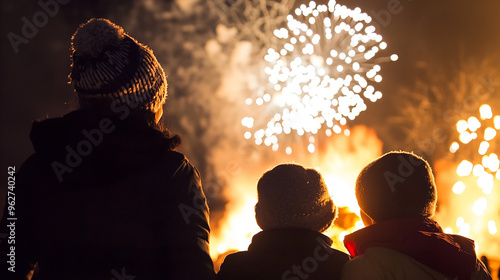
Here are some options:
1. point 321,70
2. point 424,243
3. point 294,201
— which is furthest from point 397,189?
point 321,70

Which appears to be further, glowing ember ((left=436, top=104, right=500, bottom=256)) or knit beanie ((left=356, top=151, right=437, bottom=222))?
glowing ember ((left=436, top=104, right=500, bottom=256))

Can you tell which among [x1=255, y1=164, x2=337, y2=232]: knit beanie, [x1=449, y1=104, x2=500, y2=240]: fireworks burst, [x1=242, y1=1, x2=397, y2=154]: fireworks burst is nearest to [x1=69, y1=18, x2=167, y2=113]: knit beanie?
[x1=255, y1=164, x2=337, y2=232]: knit beanie

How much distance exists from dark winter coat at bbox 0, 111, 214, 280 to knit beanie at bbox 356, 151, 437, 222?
1.20m

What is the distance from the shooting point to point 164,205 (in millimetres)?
2119

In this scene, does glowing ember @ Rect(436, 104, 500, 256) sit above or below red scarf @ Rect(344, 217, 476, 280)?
above

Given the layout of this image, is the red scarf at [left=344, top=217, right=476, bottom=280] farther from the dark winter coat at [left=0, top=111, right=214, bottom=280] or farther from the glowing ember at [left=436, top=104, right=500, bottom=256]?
the glowing ember at [left=436, top=104, right=500, bottom=256]

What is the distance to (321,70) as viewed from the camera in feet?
31.3

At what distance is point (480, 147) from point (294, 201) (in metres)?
12.5

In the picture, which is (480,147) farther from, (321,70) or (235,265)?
(235,265)

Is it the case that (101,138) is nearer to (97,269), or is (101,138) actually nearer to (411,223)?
(97,269)

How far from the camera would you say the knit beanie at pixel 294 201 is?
3035 mm

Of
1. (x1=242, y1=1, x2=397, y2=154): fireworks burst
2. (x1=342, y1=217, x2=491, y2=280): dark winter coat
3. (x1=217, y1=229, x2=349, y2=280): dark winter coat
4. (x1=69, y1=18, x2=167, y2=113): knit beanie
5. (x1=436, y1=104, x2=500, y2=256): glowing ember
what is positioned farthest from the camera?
(x1=436, y1=104, x2=500, y2=256): glowing ember

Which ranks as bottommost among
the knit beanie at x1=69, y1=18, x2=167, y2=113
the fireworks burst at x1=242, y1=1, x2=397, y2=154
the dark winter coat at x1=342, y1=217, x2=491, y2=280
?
the dark winter coat at x1=342, y1=217, x2=491, y2=280

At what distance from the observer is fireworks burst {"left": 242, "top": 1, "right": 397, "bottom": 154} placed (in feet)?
30.5
